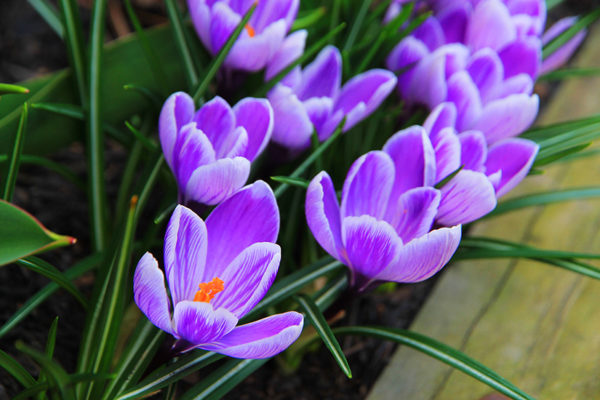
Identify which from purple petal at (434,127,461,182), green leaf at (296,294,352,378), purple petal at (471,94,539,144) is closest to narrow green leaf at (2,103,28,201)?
green leaf at (296,294,352,378)

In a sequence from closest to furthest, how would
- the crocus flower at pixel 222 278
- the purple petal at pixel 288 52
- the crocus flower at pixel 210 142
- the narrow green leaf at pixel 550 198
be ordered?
the crocus flower at pixel 222 278, the crocus flower at pixel 210 142, the purple petal at pixel 288 52, the narrow green leaf at pixel 550 198

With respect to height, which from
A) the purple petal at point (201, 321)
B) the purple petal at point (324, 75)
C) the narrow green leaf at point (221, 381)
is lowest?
the narrow green leaf at point (221, 381)

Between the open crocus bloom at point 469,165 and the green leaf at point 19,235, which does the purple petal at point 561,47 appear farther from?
the green leaf at point 19,235

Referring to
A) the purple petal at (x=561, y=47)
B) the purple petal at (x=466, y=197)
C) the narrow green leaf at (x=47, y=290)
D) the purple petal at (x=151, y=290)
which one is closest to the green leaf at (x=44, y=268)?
→ the narrow green leaf at (x=47, y=290)

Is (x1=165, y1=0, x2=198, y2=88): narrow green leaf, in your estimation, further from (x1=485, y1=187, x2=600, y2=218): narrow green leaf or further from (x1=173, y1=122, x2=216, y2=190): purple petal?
(x1=485, y1=187, x2=600, y2=218): narrow green leaf

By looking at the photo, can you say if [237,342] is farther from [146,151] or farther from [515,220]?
[515,220]

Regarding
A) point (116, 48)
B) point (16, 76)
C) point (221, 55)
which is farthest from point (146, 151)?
point (16, 76)
